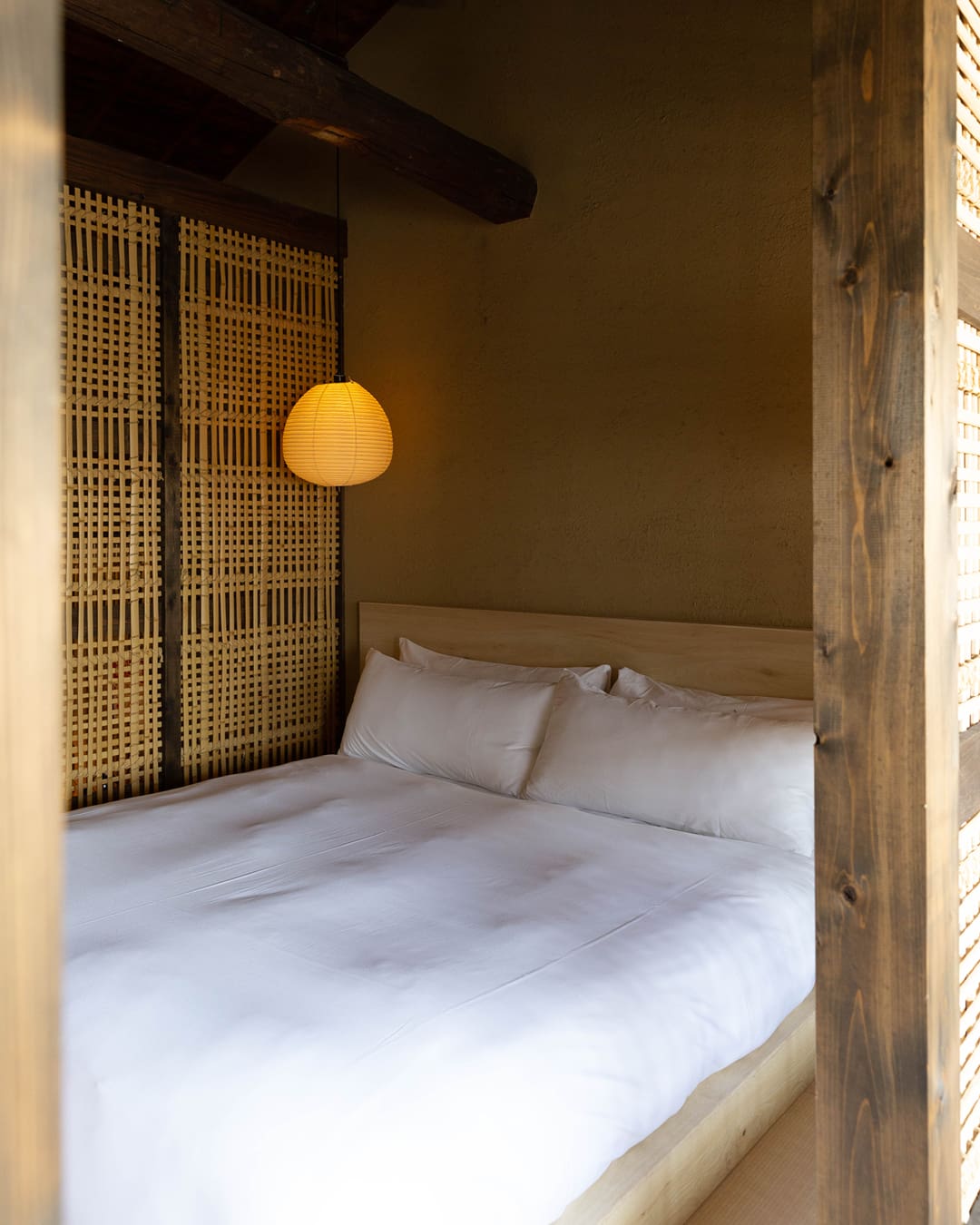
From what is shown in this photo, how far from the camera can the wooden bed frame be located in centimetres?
163

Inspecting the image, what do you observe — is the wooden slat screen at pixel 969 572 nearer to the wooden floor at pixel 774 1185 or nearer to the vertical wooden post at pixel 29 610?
the wooden floor at pixel 774 1185

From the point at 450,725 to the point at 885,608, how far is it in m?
2.09

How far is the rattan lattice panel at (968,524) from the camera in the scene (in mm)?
1370

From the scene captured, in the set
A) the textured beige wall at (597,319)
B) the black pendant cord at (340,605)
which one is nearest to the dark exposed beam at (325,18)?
the textured beige wall at (597,319)

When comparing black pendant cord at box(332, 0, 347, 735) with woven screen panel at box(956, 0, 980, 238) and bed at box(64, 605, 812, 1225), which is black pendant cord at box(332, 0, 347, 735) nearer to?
bed at box(64, 605, 812, 1225)

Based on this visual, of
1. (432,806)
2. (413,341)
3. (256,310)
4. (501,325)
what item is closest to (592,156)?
(501,325)

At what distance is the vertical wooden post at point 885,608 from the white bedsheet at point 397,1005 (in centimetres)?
43

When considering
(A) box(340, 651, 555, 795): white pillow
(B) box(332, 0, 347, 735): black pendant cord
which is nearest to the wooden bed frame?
(B) box(332, 0, 347, 735): black pendant cord

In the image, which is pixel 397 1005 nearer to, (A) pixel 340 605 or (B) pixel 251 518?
(B) pixel 251 518

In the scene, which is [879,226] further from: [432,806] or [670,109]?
[670,109]

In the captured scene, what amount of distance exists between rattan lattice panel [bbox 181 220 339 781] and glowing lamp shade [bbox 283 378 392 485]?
0.78 ft

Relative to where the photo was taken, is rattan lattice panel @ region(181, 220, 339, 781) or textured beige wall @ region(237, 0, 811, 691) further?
rattan lattice panel @ region(181, 220, 339, 781)

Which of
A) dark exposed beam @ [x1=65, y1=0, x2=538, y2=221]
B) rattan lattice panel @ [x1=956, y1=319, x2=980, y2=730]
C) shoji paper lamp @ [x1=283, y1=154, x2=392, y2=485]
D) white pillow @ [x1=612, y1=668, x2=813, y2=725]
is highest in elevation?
dark exposed beam @ [x1=65, y1=0, x2=538, y2=221]

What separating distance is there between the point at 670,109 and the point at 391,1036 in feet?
9.29
